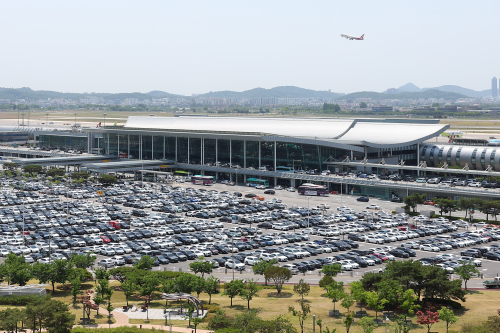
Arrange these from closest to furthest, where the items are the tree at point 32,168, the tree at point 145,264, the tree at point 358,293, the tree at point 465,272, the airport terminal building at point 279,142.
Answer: the tree at point 358,293, the tree at point 465,272, the tree at point 145,264, the airport terminal building at point 279,142, the tree at point 32,168

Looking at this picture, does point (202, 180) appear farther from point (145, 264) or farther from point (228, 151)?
point (145, 264)

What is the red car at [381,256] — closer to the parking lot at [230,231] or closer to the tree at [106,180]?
the parking lot at [230,231]

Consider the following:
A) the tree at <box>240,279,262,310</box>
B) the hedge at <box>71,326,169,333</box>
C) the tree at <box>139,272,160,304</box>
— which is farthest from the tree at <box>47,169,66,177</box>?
the hedge at <box>71,326,169,333</box>

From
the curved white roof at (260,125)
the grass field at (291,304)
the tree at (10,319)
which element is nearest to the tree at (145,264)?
the grass field at (291,304)

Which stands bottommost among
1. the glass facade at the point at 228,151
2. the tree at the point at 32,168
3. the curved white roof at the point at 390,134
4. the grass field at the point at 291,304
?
the grass field at the point at 291,304

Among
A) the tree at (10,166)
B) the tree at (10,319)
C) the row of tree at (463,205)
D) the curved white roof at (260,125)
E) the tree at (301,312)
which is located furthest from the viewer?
the tree at (10,166)

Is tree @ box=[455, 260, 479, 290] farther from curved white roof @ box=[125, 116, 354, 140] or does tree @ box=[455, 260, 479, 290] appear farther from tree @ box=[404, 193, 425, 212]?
curved white roof @ box=[125, 116, 354, 140]
